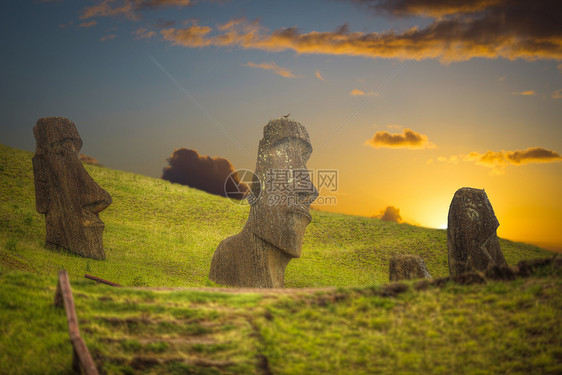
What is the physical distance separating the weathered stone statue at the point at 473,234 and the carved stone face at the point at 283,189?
525 centimetres

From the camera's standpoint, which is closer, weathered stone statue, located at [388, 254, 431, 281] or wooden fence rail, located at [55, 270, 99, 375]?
wooden fence rail, located at [55, 270, 99, 375]

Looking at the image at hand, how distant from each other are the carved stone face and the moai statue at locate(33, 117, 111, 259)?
782 centimetres

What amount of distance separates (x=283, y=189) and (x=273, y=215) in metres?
1.00

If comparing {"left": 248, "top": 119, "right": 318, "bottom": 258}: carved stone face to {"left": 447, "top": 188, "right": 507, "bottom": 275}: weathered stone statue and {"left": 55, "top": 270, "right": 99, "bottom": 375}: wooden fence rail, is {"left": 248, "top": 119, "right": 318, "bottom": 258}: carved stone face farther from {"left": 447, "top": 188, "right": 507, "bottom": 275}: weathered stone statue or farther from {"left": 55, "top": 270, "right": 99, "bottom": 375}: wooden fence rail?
{"left": 55, "top": 270, "right": 99, "bottom": 375}: wooden fence rail

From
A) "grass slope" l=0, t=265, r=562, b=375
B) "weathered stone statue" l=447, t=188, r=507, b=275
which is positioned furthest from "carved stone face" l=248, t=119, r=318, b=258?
"grass slope" l=0, t=265, r=562, b=375

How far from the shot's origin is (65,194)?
19891 mm

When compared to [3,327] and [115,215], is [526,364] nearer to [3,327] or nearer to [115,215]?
[3,327]

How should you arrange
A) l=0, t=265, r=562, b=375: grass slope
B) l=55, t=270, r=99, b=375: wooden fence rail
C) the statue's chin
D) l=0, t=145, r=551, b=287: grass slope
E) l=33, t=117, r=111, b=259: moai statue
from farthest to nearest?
l=33, t=117, r=111, b=259: moai statue < l=0, t=145, r=551, b=287: grass slope < the statue's chin < l=0, t=265, r=562, b=375: grass slope < l=55, t=270, r=99, b=375: wooden fence rail

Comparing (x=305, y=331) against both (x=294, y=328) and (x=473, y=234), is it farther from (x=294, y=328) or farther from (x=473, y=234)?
(x=473, y=234)

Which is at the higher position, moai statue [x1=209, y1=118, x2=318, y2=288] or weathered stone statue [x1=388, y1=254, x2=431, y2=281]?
moai statue [x1=209, y1=118, x2=318, y2=288]

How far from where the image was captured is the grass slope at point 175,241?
18.3 metres

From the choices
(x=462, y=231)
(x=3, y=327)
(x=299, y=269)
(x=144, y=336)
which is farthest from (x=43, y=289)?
(x=299, y=269)

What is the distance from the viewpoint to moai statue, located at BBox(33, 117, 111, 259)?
1973cm

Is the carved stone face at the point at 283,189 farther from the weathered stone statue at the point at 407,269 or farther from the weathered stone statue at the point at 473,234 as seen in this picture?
the weathered stone statue at the point at 473,234
